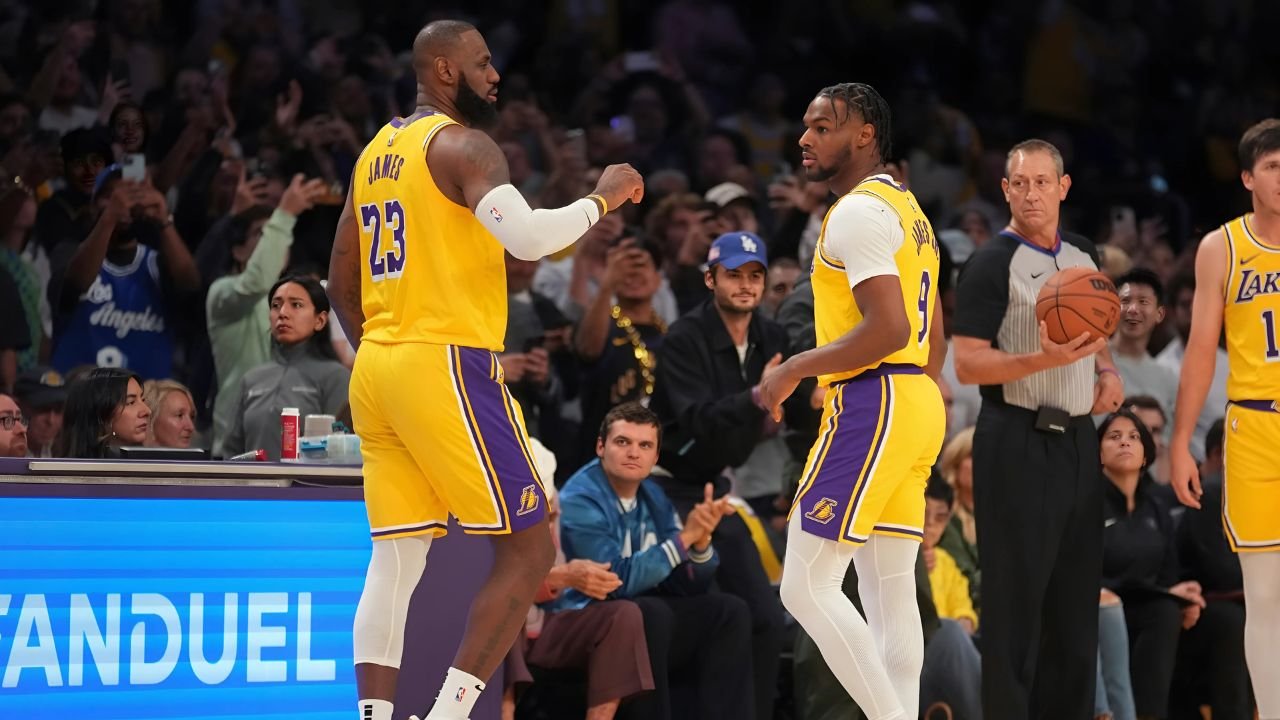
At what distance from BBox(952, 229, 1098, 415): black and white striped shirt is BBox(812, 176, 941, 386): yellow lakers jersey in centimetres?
104

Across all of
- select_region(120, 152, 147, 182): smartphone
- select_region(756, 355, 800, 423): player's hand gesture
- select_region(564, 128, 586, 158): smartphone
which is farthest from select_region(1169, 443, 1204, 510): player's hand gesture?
select_region(120, 152, 147, 182): smartphone

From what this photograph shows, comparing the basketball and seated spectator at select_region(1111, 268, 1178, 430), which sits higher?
seated spectator at select_region(1111, 268, 1178, 430)

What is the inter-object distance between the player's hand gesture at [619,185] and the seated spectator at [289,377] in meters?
2.77

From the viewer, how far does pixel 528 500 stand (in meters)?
4.64

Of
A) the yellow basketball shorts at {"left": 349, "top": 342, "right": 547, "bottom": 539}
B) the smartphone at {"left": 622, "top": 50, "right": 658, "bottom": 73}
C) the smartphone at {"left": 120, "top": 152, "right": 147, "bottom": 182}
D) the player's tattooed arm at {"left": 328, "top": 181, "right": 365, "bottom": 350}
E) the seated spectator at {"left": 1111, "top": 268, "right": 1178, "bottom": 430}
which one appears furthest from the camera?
the smartphone at {"left": 622, "top": 50, "right": 658, "bottom": 73}

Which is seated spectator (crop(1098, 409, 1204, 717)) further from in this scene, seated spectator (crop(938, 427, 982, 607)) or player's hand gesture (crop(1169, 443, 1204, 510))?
player's hand gesture (crop(1169, 443, 1204, 510))

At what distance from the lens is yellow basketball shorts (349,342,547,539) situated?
4.59m

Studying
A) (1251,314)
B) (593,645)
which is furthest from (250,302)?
(1251,314)

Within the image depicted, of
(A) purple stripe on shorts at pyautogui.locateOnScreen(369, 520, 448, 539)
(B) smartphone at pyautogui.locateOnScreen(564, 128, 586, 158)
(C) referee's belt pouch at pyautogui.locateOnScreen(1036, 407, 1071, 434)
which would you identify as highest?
(B) smartphone at pyautogui.locateOnScreen(564, 128, 586, 158)

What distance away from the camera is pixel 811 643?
696cm

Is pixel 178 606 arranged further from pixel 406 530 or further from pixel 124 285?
pixel 124 285

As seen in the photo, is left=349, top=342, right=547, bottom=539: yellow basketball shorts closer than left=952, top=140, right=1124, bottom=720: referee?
Yes

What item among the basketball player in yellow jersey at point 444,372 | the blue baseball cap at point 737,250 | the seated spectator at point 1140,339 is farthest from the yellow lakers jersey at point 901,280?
the seated spectator at point 1140,339

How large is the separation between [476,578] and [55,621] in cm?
136
